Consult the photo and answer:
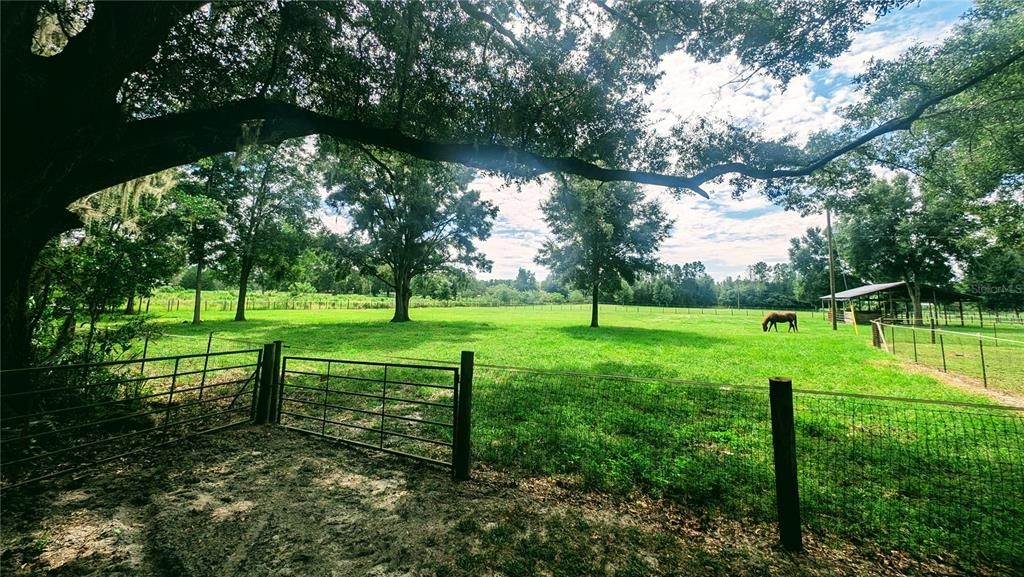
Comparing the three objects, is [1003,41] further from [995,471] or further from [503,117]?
[503,117]

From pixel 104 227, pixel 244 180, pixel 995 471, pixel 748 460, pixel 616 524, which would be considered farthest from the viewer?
pixel 244 180

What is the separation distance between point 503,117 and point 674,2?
146 inches

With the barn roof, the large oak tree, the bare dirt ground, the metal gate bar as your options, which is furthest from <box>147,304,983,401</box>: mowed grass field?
the barn roof

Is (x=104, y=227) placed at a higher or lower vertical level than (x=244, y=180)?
lower

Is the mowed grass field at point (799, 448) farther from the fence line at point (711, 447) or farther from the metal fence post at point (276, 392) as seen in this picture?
the metal fence post at point (276, 392)

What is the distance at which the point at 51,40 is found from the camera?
4.69 meters

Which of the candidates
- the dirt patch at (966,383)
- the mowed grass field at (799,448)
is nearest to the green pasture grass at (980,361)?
the dirt patch at (966,383)

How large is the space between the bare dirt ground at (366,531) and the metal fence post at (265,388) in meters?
1.42

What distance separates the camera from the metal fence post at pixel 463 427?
3951mm

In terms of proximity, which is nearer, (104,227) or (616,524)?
(616,524)

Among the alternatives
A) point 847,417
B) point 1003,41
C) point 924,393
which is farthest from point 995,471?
point 1003,41

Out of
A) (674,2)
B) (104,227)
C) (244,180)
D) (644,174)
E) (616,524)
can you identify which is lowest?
(616,524)

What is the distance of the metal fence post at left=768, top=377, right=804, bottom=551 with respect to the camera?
291 centimetres

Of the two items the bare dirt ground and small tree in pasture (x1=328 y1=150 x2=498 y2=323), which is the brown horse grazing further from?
the bare dirt ground
